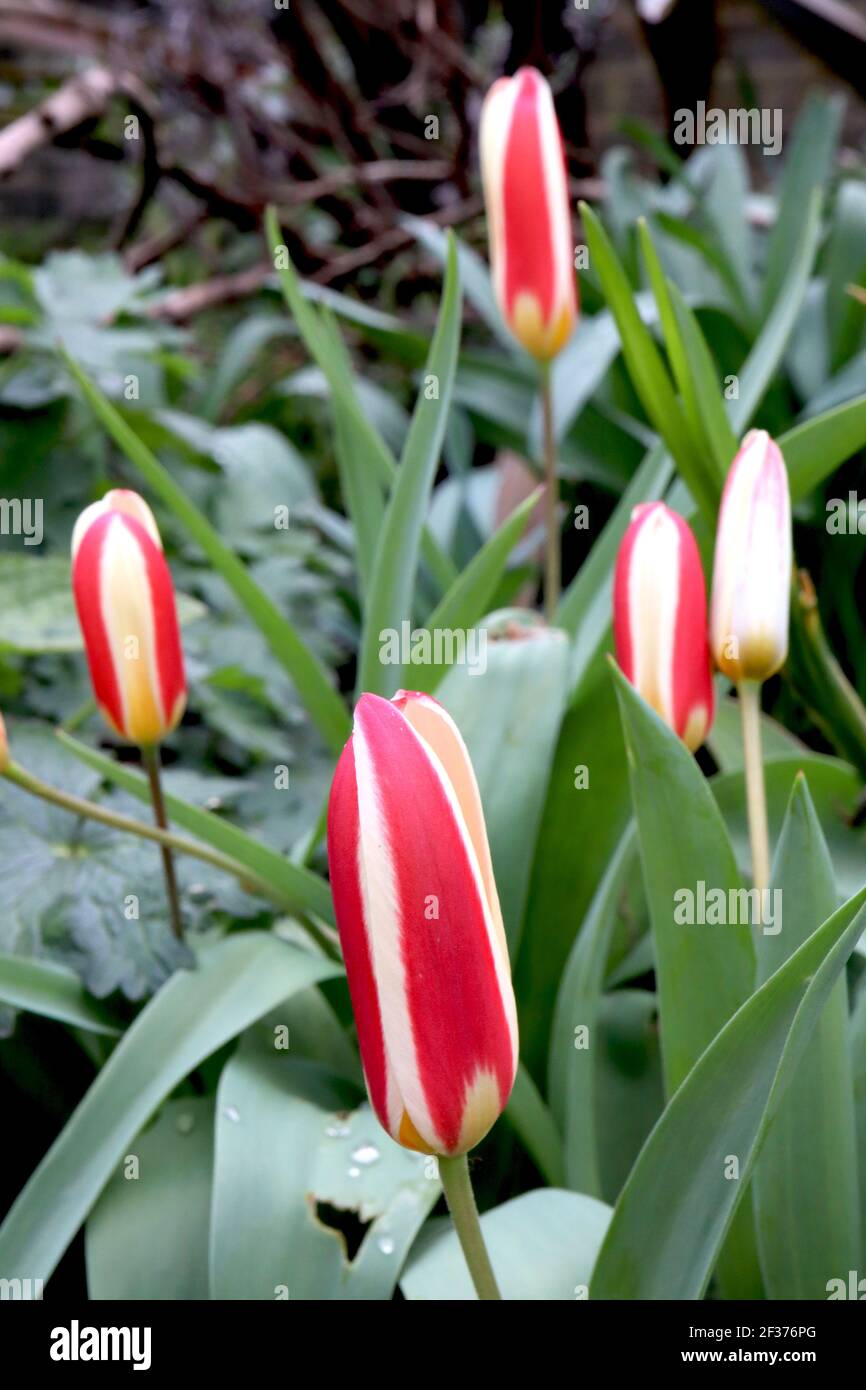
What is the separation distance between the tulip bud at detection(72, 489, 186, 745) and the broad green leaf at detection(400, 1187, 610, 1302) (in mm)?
307

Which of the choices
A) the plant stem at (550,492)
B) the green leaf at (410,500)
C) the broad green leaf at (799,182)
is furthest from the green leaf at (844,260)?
the green leaf at (410,500)

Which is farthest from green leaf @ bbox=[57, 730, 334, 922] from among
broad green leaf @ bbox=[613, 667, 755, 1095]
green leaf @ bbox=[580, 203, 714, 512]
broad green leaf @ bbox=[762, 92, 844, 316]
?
broad green leaf @ bbox=[762, 92, 844, 316]

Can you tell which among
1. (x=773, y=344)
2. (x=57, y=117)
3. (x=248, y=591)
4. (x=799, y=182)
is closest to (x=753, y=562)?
(x=248, y=591)

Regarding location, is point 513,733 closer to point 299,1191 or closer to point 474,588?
point 474,588

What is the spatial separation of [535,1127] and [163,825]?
0.91 feet

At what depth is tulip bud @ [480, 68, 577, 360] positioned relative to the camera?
0.78 meters

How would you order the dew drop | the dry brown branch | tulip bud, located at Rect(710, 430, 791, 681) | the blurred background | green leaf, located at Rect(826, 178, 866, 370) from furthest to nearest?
1. the blurred background
2. the dry brown branch
3. green leaf, located at Rect(826, 178, 866, 370)
4. the dew drop
5. tulip bud, located at Rect(710, 430, 791, 681)

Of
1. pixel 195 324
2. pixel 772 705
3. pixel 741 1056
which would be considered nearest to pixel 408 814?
pixel 741 1056

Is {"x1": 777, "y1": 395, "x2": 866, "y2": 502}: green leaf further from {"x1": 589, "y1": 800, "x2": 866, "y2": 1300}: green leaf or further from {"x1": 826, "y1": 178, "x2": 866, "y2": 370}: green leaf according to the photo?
{"x1": 826, "y1": 178, "x2": 866, "y2": 370}: green leaf

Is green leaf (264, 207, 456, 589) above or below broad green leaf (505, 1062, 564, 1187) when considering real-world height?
above

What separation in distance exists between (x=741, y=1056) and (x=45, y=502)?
3.19ft

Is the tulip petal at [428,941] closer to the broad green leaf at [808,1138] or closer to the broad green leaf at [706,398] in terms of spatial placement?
the broad green leaf at [808,1138]

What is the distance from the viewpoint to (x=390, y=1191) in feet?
2.12

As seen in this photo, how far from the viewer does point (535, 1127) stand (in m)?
0.71
